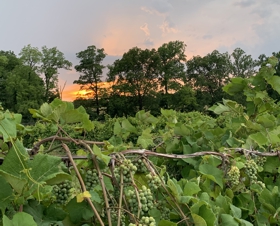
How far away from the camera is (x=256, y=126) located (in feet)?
4.49

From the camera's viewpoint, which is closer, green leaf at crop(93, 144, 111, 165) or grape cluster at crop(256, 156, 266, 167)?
green leaf at crop(93, 144, 111, 165)

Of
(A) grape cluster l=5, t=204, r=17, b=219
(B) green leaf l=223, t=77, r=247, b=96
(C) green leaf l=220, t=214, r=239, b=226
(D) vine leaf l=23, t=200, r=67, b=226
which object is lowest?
(C) green leaf l=220, t=214, r=239, b=226

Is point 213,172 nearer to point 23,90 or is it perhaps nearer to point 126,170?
point 126,170

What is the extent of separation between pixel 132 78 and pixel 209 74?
28.5 feet

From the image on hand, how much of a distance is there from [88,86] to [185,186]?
35.8 m

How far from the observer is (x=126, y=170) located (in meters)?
0.66

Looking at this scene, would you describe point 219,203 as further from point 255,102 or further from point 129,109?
point 129,109

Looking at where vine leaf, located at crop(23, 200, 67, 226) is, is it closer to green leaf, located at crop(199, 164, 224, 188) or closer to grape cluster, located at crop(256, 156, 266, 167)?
green leaf, located at crop(199, 164, 224, 188)

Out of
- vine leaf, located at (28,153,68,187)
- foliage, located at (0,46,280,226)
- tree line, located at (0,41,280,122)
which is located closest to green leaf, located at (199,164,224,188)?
foliage, located at (0,46,280,226)

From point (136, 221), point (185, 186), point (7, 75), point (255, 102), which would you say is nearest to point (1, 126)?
point (136, 221)

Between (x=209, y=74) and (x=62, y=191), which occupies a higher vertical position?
(x=209, y=74)

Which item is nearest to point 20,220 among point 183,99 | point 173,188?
point 173,188

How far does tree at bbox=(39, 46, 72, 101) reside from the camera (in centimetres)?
3447

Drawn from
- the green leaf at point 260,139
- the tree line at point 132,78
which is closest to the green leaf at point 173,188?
the green leaf at point 260,139
